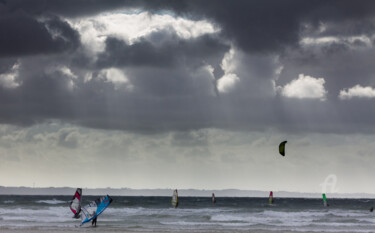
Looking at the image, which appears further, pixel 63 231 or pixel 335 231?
pixel 335 231

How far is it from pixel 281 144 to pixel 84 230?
11473 millimetres

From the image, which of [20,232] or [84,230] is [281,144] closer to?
[84,230]

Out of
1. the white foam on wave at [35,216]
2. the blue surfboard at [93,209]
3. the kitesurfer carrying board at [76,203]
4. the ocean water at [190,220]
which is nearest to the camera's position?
the ocean water at [190,220]

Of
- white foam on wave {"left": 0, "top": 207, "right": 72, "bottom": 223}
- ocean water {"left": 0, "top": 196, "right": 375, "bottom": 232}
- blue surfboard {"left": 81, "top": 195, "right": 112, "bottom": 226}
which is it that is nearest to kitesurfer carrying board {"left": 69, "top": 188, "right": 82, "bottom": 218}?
ocean water {"left": 0, "top": 196, "right": 375, "bottom": 232}

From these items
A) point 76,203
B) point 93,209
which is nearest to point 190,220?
point 76,203

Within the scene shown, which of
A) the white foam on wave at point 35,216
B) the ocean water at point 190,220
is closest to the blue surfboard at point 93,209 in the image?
the ocean water at point 190,220

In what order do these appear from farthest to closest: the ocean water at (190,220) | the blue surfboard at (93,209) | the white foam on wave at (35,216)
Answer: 1. the white foam on wave at (35,216)
2. the blue surfboard at (93,209)
3. the ocean water at (190,220)

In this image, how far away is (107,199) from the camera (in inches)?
1411

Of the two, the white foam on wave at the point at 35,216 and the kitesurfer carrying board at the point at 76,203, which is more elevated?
the kitesurfer carrying board at the point at 76,203

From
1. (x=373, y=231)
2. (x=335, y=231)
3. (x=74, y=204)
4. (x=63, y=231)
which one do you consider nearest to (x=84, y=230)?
(x=63, y=231)

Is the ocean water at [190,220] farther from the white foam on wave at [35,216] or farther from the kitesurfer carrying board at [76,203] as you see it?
the kitesurfer carrying board at [76,203]

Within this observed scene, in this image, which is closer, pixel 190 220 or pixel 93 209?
pixel 93 209

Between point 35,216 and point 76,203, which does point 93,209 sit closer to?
point 76,203

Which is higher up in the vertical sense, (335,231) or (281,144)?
(281,144)
